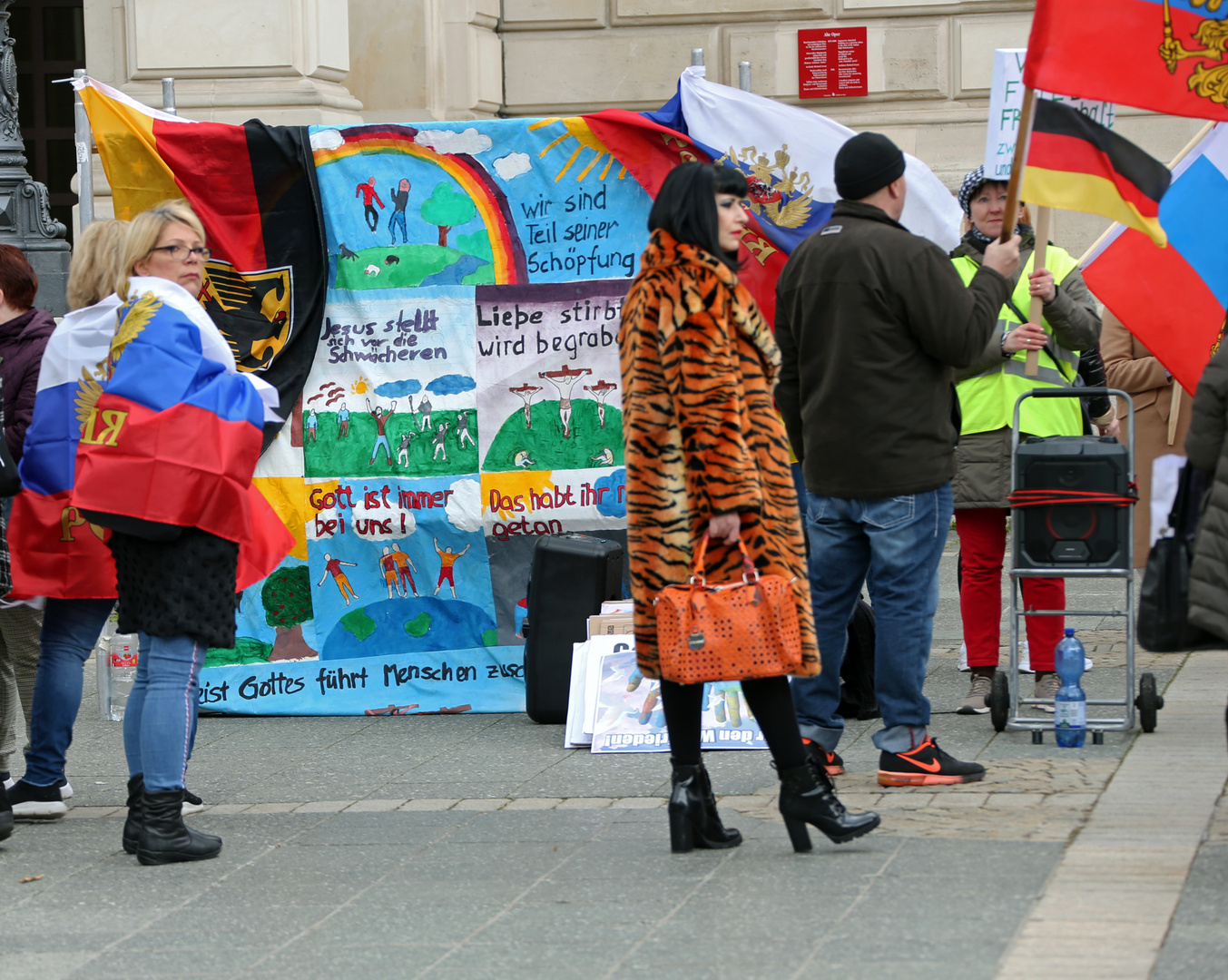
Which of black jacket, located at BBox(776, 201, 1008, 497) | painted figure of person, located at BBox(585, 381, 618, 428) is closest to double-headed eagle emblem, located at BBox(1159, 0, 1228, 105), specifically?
black jacket, located at BBox(776, 201, 1008, 497)

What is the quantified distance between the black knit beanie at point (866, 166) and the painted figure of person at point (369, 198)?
7.88ft

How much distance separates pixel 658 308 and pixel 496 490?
268 cm

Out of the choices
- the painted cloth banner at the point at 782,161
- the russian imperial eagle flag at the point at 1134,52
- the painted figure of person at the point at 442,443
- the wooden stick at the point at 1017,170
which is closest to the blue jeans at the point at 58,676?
the painted figure of person at the point at 442,443

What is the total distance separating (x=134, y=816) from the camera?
509 cm

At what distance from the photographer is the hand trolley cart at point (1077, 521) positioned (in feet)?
19.9

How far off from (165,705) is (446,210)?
2.83 m

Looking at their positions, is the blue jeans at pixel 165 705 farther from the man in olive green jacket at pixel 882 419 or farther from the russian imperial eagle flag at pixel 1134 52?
the russian imperial eagle flag at pixel 1134 52

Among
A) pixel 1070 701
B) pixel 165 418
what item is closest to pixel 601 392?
pixel 1070 701

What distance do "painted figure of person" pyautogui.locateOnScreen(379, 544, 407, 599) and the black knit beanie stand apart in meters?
2.70

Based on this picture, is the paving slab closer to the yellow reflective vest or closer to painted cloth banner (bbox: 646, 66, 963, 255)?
the yellow reflective vest

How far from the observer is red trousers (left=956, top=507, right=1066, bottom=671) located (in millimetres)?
6688

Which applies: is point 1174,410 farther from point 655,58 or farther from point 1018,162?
point 655,58

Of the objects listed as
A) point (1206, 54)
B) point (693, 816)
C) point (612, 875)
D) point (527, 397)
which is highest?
point (1206, 54)

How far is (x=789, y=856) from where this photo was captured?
4684 millimetres
